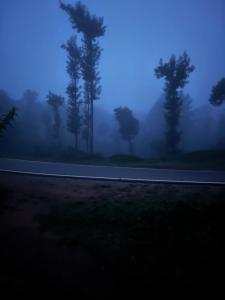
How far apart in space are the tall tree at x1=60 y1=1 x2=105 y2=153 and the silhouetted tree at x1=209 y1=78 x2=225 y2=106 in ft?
49.8

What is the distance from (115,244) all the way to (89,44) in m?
28.4

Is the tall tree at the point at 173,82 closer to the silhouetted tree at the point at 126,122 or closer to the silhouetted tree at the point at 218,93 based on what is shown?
the silhouetted tree at the point at 218,93

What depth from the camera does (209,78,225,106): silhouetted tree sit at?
2797 cm

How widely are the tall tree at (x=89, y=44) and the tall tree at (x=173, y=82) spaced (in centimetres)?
845

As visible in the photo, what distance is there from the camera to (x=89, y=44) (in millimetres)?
28438

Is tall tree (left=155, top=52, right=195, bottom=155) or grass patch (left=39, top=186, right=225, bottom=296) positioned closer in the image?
grass patch (left=39, top=186, right=225, bottom=296)

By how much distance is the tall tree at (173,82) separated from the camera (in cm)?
2775

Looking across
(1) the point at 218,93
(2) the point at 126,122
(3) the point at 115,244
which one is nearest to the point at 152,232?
(3) the point at 115,244

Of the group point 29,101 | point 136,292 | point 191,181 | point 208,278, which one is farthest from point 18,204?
point 29,101

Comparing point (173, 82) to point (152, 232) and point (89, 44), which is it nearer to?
point (89, 44)

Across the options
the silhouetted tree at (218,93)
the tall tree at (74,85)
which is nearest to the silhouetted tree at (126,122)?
the tall tree at (74,85)

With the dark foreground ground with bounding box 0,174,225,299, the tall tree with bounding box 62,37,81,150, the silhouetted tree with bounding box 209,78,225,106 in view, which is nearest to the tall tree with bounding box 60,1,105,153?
the tall tree with bounding box 62,37,81,150

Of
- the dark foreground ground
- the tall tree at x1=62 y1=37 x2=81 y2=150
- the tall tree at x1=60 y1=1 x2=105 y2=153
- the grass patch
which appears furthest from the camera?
the tall tree at x1=62 y1=37 x2=81 y2=150

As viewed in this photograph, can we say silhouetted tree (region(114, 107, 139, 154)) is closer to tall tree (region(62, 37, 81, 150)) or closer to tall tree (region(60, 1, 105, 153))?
tall tree (region(62, 37, 81, 150))
